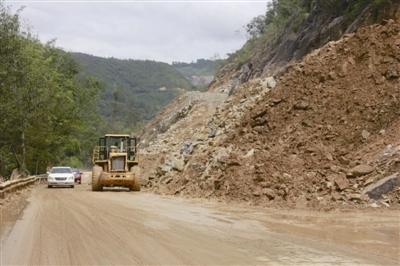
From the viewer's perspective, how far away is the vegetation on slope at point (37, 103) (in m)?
35.3

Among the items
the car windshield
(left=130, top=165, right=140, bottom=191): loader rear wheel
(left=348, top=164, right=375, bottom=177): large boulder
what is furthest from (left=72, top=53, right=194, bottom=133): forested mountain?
(left=348, top=164, right=375, bottom=177): large boulder

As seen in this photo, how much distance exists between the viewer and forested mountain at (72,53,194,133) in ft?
506

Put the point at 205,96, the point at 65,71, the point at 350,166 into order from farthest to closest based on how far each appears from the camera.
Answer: the point at 65,71 → the point at 205,96 → the point at 350,166

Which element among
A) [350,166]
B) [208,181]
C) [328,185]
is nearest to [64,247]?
[328,185]

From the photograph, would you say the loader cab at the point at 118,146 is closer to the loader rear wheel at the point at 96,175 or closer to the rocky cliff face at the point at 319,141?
the loader rear wheel at the point at 96,175

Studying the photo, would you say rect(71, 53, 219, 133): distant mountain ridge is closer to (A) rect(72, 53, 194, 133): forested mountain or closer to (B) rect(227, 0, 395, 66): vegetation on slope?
(A) rect(72, 53, 194, 133): forested mountain

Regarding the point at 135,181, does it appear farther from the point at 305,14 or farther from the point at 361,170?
the point at 305,14

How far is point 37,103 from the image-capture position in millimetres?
43594

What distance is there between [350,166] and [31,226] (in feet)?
36.8

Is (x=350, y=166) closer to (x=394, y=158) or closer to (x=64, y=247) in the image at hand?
(x=394, y=158)

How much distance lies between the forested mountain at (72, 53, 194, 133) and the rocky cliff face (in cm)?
11659

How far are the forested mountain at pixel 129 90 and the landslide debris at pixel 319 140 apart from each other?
11681 cm

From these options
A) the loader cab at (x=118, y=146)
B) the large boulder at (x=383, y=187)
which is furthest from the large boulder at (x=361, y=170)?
the loader cab at (x=118, y=146)

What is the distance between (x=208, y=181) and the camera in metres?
24.8
